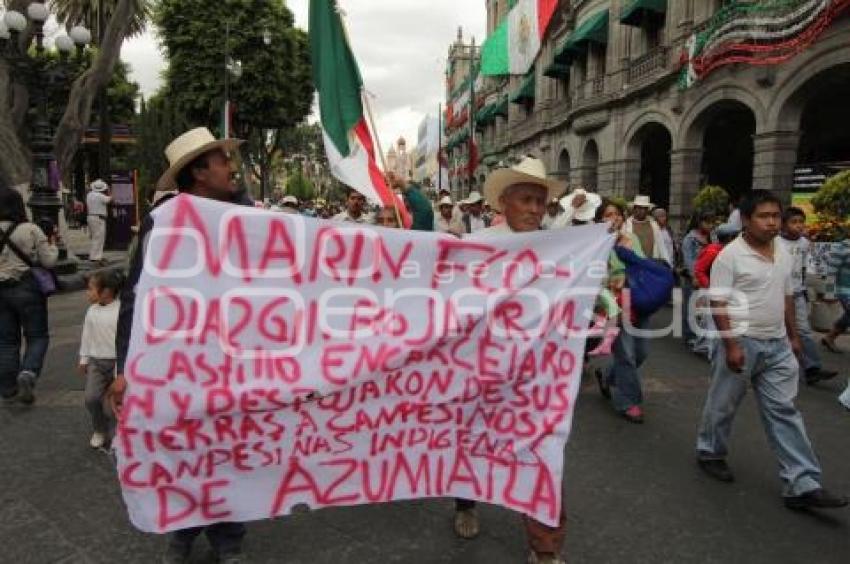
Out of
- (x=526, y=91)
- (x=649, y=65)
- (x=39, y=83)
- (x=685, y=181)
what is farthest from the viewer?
(x=526, y=91)

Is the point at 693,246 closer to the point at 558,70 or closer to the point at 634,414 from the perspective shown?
the point at 634,414

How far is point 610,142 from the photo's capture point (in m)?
23.6

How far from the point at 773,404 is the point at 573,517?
126 cm

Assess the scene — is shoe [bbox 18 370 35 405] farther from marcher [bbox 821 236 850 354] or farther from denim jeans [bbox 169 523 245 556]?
marcher [bbox 821 236 850 354]

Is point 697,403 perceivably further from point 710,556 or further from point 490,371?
point 490,371

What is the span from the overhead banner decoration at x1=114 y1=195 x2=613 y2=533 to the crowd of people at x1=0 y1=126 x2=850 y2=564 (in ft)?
0.50

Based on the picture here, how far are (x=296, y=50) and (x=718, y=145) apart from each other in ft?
78.7

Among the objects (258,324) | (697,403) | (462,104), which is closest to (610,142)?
(697,403)

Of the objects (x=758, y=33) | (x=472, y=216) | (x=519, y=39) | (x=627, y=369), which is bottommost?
(x=627, y=369)

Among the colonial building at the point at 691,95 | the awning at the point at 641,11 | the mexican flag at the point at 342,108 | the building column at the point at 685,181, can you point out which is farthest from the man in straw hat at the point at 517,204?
the awning at the point at 641,11

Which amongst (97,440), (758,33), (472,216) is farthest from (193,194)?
(758,33)

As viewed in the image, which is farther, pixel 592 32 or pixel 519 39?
pixel 519 39

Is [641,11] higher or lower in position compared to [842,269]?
higher

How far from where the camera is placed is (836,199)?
29.3 feet
